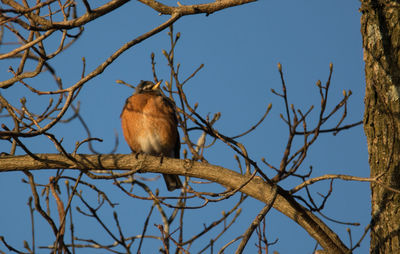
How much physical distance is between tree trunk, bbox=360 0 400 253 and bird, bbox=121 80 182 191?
2744 mm

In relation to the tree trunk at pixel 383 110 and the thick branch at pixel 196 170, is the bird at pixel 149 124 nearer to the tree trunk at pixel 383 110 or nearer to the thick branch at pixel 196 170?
the thick branch at pixel 196 170

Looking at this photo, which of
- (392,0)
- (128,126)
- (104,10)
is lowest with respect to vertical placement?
(104,10)

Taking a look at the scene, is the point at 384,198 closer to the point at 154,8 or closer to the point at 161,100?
the point at 154,8

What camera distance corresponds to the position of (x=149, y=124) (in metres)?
6.02

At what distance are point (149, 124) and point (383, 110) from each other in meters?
3.02

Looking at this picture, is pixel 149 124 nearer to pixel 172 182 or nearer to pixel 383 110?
pixel 172 182

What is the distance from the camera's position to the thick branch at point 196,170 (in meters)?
3.86

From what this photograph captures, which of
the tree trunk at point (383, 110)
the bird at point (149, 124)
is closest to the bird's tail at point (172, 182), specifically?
the bird at point (149, 124)

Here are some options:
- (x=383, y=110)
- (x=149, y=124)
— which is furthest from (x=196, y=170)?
(x=149, y=124)

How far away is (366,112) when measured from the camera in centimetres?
402

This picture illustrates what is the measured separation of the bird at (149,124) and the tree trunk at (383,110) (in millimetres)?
2744

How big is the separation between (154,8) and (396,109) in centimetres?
213

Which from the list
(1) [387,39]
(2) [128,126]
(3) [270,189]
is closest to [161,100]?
(2) [128,126]

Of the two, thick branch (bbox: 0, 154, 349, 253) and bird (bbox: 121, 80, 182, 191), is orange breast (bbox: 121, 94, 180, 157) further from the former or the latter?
thick branch (bbox: 0, 154, 349, 253)
